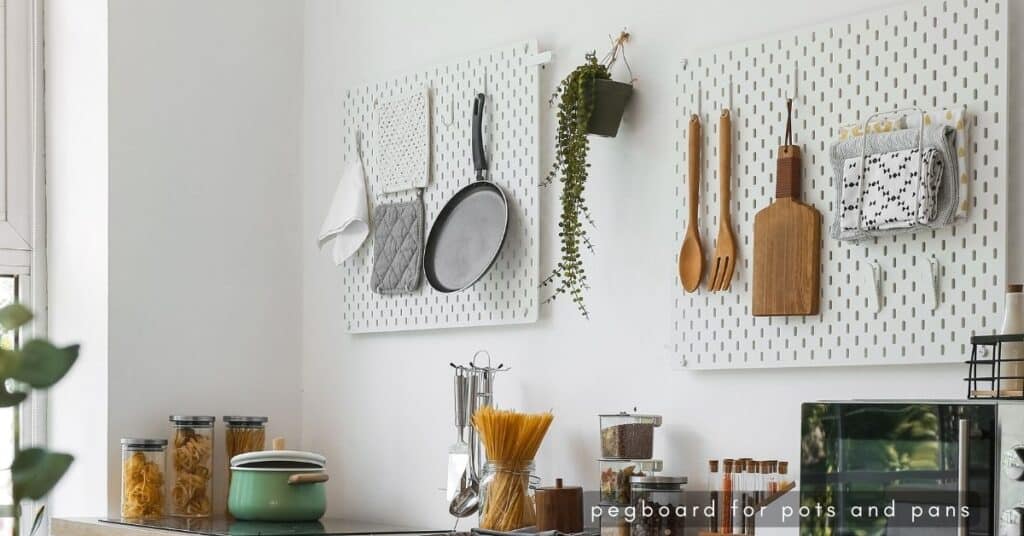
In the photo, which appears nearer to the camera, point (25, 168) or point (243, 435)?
point (243, 435)

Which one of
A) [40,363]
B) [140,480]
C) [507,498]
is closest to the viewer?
[40,363]

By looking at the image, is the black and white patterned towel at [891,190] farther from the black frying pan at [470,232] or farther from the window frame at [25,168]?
the window frame at [25,168]

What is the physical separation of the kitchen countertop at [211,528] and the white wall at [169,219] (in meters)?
0.17

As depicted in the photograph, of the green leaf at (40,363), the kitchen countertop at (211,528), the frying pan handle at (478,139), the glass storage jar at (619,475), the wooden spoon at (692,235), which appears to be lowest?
the kitchen countertop at (211,528)

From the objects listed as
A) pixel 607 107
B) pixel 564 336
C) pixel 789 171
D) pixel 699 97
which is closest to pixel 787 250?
pixel 789 171

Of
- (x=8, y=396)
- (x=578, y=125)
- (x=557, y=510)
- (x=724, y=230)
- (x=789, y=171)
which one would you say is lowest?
(x=557, y=510)

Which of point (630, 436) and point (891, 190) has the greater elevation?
point (891, 190)

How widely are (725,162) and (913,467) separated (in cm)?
91

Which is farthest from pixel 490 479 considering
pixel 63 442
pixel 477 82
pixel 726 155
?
pixel 63 442

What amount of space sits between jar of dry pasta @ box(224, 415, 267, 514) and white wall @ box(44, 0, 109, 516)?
0.98ft

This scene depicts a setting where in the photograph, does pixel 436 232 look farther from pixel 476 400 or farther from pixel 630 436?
pixel 630 436

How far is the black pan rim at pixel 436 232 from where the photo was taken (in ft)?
8.69

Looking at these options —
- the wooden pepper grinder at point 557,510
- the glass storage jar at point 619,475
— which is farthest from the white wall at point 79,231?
the glass storage jar at point 619,475

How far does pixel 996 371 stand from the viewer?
5.83ft
